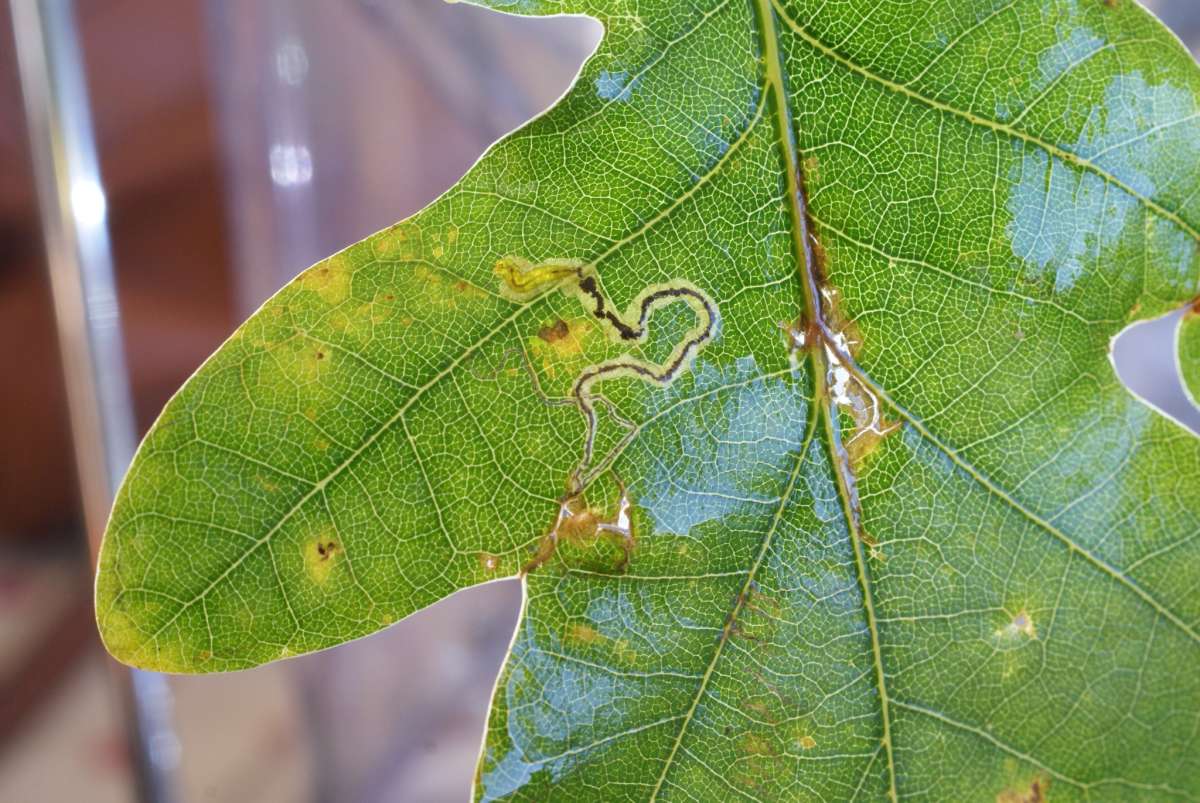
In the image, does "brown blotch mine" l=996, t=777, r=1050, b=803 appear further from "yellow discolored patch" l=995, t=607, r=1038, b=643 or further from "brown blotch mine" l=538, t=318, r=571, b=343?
"brown blotch mine" l=538, t=318, r=571, b=343

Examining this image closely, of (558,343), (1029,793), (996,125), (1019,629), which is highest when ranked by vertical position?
(996,125)

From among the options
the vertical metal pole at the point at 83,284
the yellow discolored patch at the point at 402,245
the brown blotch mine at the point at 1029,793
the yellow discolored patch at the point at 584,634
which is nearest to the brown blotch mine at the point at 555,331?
the yellow discolored patch at the point at 402,245

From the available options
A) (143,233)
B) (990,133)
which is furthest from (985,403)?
(143,233)

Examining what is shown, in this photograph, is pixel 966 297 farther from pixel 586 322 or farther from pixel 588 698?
pixel 588 698

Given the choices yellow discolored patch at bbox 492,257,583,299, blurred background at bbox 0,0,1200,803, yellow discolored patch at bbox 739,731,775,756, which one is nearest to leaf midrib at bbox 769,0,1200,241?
yellow discolored patch at bbox 492,257,583,299

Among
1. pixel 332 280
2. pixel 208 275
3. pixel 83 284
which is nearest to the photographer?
pixel 332 280

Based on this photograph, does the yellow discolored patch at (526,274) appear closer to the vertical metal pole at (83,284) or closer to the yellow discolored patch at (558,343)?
the yellow discolored patch at (558,343)

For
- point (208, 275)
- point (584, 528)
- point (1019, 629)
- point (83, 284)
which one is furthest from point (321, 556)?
point (208, 275)

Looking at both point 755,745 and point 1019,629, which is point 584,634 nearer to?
point 755,745
